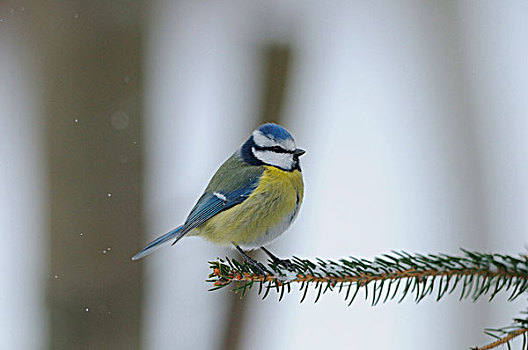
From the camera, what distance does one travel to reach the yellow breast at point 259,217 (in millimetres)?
1072

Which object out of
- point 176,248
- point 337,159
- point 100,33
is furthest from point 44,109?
point 337,159

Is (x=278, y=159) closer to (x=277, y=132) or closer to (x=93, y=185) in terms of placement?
(x=277, y=132)

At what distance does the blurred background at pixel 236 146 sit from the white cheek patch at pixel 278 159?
54cm

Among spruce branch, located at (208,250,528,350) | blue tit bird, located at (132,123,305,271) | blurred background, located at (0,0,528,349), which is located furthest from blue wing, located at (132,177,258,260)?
blurred background, located at (0,0,528,349)

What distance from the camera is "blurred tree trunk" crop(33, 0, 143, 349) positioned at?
60.7 inches

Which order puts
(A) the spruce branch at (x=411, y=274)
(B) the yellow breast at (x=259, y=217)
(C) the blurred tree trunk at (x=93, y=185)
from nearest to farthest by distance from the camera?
(A) the spruce branch at (x=411, y=274), (B) the yellow breast at (x=259, y=217), (C) the blurred tree trunk at (x=93, y=185)

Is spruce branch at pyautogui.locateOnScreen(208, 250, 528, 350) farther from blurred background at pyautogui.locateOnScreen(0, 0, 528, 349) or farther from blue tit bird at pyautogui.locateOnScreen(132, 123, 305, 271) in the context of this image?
blurred background at pyautogui.locateOnScreen(0, 0, 528, 349)

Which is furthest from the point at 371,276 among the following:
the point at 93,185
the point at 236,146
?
the point at 236,146

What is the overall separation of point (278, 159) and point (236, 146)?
1.12 meters

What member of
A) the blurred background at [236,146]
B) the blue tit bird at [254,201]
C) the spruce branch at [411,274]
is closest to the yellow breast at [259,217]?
the blue tit bird at [254,201]

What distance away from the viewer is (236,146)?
225 centimetres

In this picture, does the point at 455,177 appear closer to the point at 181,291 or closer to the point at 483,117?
the point at 483,117

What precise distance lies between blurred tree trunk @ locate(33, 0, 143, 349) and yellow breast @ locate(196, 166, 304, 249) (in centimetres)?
53

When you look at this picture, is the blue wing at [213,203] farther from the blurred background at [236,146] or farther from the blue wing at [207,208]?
the blurred background at [236,146]
